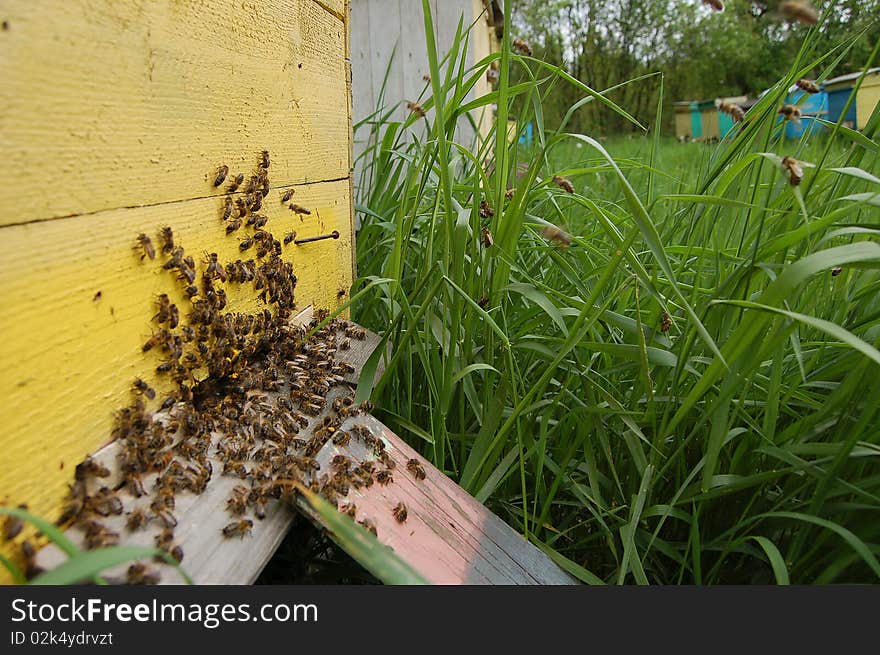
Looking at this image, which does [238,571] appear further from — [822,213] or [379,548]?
[822,213]

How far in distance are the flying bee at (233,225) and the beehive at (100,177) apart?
0.12 ft

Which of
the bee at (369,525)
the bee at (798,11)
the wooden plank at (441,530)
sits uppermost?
the bee at (798,11)

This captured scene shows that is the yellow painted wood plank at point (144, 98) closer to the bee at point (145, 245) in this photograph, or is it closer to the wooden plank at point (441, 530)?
the bee at point (145, 245)

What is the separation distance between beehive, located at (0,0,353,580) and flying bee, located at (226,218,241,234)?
0.04 meters

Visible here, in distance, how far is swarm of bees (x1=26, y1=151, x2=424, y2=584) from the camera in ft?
4.16

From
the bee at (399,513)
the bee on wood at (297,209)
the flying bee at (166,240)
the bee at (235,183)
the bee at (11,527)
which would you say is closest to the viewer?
the bee at (11,527)

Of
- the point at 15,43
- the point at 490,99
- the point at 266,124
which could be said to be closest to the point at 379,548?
the point at 15,43

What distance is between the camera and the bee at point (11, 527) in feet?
3.41

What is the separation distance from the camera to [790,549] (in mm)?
1601

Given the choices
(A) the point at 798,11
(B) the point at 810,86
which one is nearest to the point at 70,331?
(A) the point at 798,11

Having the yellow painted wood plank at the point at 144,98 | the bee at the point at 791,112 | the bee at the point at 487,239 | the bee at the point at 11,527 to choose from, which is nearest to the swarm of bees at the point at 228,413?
the bee at the point at 11,527

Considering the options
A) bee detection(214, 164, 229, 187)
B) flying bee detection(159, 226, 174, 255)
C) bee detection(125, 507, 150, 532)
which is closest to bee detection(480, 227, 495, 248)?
bee detection(214, 164, 229, 187)

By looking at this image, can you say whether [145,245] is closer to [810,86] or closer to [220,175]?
[220,175]

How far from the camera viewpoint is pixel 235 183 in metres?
1.74
